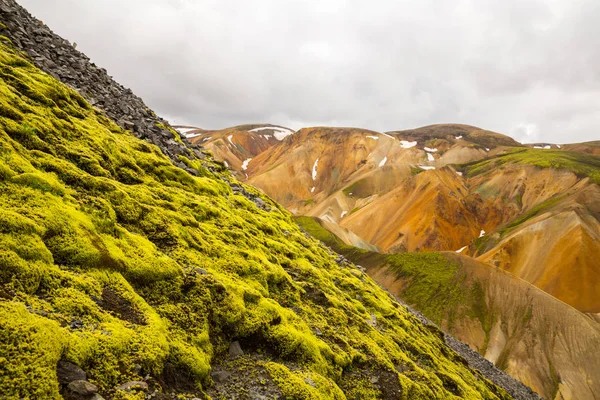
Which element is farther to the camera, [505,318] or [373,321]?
[505,318]

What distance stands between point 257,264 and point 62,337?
→ 33.6 ft

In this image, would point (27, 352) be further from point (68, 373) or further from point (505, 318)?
point (505, 318)

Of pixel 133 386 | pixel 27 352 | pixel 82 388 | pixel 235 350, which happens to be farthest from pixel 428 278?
pixel 27 352

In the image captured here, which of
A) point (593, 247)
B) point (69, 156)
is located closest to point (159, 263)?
point (69, 156)

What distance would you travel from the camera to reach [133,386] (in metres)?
8.20

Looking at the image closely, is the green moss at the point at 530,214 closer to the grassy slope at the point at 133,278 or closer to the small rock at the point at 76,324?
the grassy slope at the point at 133,278

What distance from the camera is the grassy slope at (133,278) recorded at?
8375 mm

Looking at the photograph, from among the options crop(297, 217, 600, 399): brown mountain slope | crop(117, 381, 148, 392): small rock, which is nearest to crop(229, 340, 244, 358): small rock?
crop(117, 381, 148, 392): small rock

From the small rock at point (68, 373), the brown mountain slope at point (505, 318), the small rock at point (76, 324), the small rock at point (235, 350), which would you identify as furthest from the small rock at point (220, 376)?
the brown mountain slope at point (505, 318)

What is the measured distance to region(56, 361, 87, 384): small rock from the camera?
7298mm

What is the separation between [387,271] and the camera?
4742 inches

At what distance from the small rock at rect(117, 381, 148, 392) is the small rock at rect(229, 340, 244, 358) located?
4394 mm

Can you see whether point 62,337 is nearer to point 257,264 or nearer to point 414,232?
point 257,264

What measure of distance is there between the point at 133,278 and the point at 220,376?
4.13 m
